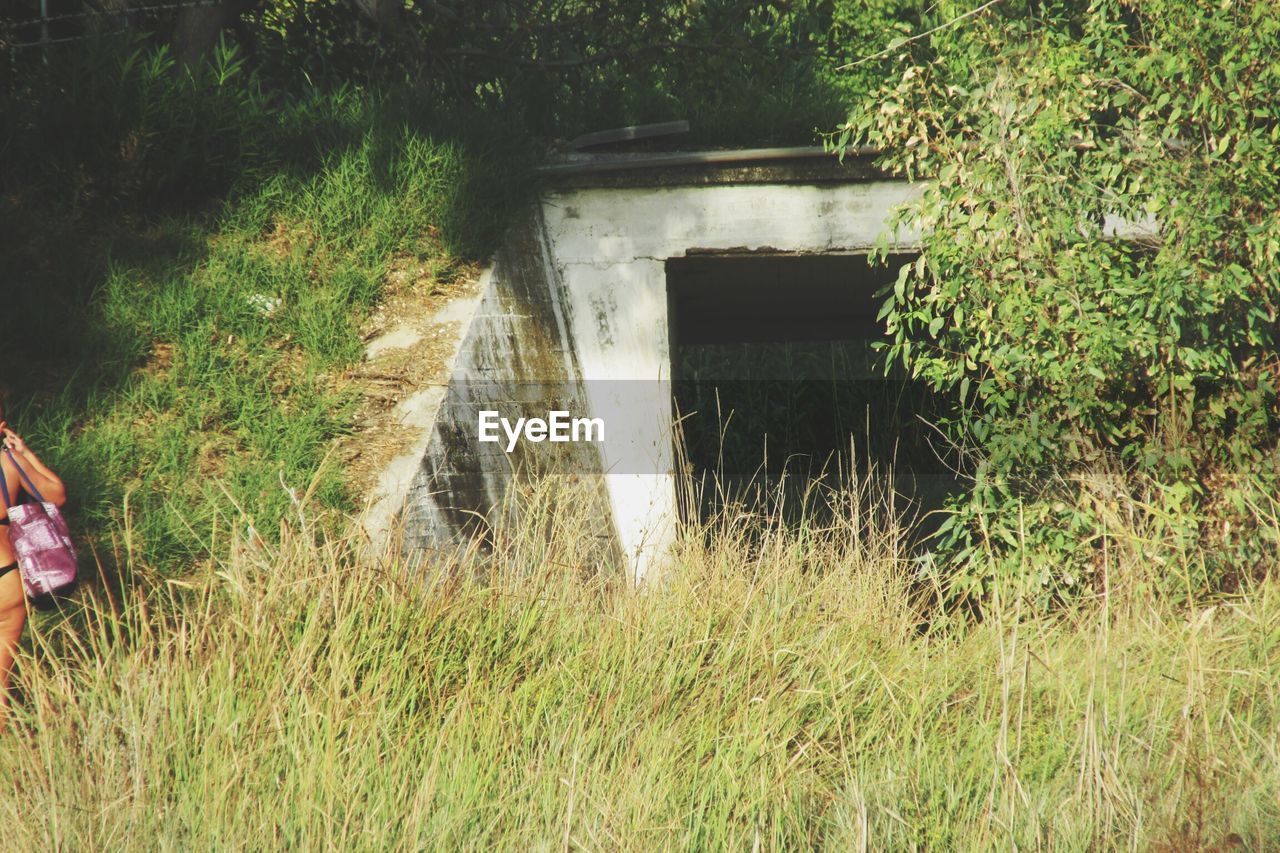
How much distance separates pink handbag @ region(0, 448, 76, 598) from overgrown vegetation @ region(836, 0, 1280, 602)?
3.87 meters

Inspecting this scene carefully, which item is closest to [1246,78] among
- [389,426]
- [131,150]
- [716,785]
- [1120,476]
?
[1120,476]

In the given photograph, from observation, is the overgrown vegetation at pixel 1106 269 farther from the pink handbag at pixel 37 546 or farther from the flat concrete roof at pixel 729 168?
the pink handbag at pixel 37 546

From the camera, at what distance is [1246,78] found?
556 centimetres

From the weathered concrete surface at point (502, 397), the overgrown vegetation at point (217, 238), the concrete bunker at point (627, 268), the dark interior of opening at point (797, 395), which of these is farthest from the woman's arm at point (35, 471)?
the dark interior of opening at point (797, 395)

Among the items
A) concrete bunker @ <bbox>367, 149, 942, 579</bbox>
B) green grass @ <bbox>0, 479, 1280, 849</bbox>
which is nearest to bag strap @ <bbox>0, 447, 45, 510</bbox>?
green grass @ <bbox>0, 479, 1280, 849</bbox>

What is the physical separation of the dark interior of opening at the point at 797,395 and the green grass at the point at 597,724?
4.86m

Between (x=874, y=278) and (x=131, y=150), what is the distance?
5270mm

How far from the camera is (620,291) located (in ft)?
23.5

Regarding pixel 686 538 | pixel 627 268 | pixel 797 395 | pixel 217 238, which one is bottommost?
pixel 797 395

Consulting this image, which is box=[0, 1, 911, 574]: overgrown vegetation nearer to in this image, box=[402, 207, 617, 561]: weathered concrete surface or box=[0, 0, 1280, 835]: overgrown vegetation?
box=[0, 0, 1280, 835]: overgrown vegetation

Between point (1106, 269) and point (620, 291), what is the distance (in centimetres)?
280

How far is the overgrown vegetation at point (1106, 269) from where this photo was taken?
5.49 meters

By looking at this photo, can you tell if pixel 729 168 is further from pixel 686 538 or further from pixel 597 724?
pixel 597 724

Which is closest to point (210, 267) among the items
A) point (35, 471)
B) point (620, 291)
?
point (620, 291)
